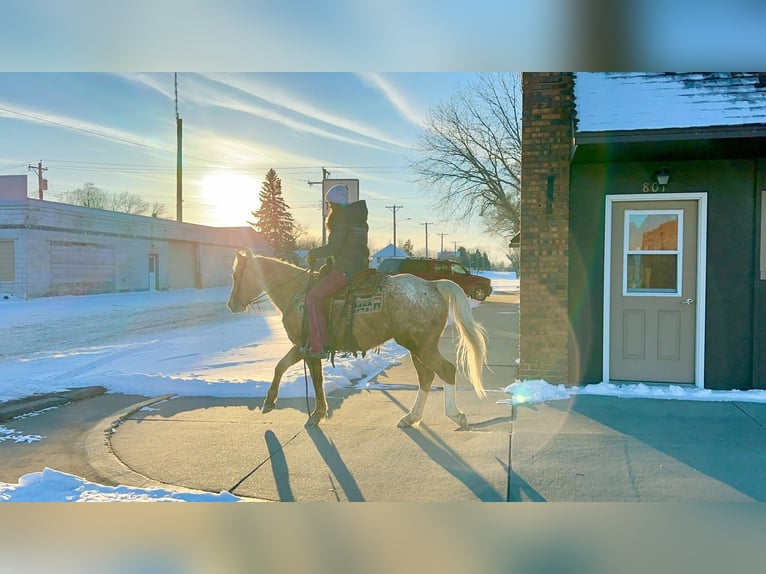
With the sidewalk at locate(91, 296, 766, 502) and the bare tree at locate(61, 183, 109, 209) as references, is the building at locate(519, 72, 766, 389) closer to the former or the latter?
the sidewalk at locate(91, 296, 766, 502)

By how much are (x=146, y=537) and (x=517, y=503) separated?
264 centimetres

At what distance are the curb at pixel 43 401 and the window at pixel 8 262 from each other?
8.13 m

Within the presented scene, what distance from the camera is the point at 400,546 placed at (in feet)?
11.1

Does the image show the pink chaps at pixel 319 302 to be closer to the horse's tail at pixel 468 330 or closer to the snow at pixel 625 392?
the horse's tail at pixel 468 330

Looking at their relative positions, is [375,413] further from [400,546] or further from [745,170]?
[745,170]

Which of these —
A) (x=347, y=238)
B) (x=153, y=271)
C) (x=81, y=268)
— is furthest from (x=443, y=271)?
(x=347, y=238)

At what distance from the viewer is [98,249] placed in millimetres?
16984

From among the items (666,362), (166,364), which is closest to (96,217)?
(166,364)

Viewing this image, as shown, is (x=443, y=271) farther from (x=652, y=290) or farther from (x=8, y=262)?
(x=8, y=262)

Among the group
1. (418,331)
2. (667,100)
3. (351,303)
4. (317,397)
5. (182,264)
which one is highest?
(667,100)

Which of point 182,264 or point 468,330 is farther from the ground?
point 182,264

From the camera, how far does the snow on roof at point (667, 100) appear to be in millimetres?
5863

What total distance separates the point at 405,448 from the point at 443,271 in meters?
16.2

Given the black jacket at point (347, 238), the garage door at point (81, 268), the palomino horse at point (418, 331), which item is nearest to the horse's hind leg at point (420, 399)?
the palomino horse at point (418, 331)
